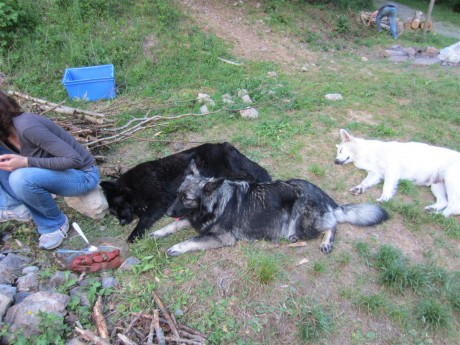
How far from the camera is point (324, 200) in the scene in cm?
A: 402

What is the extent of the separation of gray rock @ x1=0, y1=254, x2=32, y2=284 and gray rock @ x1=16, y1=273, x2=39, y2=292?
0.11 m

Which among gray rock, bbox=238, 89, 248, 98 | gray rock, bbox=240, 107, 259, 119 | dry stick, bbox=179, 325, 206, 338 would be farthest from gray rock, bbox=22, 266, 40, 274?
gray rock, bbox=238, 89, 248, 98

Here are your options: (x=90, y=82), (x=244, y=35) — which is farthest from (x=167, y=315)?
(x=244, y=35)

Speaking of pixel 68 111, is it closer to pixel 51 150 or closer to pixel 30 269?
pixel 51 150

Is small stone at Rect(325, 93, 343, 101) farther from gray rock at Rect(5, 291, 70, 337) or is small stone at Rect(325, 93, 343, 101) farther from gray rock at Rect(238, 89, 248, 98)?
gray rock at Rect(5, 291, 70, 337)

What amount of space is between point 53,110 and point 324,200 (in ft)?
16.2

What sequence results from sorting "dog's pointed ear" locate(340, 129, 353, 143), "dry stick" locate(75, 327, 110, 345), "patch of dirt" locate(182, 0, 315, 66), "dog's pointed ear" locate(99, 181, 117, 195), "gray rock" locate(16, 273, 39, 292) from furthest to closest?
"patch of dirt" locate(182, 0, 315, 66)
"dog's pointed ear" locate(340, 129, 353, 143)
"dog's pointed ear" locate(99, 181, 117, 195)
"gray rock" locate(16, 273, 39, 292)
"dry stick" locate(75, 327, 110, 345)

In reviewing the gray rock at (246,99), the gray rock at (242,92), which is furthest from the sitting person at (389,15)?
the gray rock at (246,99)

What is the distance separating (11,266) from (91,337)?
1.43m

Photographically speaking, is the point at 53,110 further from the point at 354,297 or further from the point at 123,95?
the point at 354,297

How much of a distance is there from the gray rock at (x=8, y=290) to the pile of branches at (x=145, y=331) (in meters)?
0.79

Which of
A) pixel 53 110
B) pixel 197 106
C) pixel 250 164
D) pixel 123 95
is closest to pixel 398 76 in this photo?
pixel 197 106

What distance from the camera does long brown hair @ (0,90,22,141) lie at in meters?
→ 3.16

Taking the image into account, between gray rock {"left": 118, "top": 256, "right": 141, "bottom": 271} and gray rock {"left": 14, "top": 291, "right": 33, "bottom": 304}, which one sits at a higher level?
gray rock {"left": 14, "top": 291, "right": 33, "bottom": 304}
